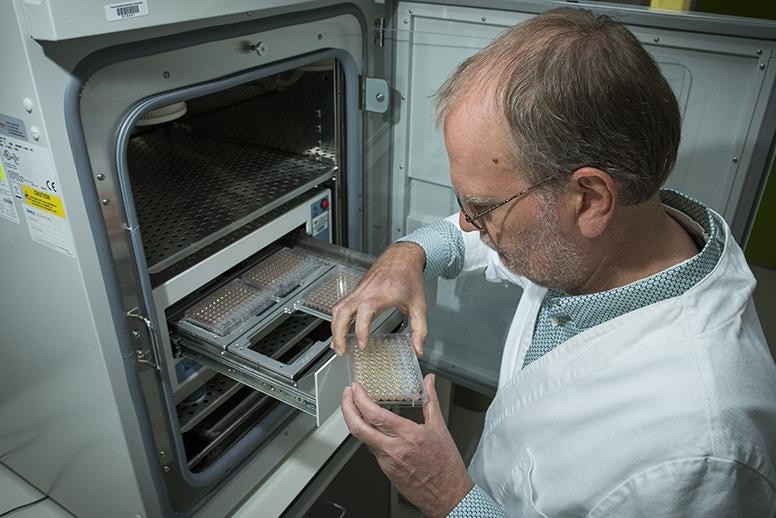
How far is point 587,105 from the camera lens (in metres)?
0.67

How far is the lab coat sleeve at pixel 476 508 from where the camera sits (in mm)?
803

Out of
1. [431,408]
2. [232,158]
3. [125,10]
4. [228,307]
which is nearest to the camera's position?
[125,10]

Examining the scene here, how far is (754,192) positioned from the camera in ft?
3.29

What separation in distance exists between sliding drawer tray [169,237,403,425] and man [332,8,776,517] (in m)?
0.10

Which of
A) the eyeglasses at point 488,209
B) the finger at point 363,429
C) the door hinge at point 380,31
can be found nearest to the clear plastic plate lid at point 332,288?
the finger at point 363,429

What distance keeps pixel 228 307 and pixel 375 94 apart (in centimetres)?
55

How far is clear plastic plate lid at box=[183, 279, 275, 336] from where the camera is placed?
1.02 m

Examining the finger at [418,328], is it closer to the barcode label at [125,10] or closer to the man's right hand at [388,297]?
the man's right hand at [388,297]

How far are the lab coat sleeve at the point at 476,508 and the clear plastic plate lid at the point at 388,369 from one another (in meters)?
0.15

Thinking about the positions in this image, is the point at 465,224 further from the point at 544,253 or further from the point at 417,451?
the point at 417,451

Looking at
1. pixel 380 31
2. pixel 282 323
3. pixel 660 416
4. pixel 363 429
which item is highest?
pixel 380 31

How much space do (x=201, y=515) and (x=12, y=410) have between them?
1.34 feet

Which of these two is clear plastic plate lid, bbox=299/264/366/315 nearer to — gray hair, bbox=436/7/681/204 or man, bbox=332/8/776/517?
man, bbox=332/8/776/517

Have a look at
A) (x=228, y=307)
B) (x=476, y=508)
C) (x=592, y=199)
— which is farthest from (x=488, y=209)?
(x=228, y=307)
